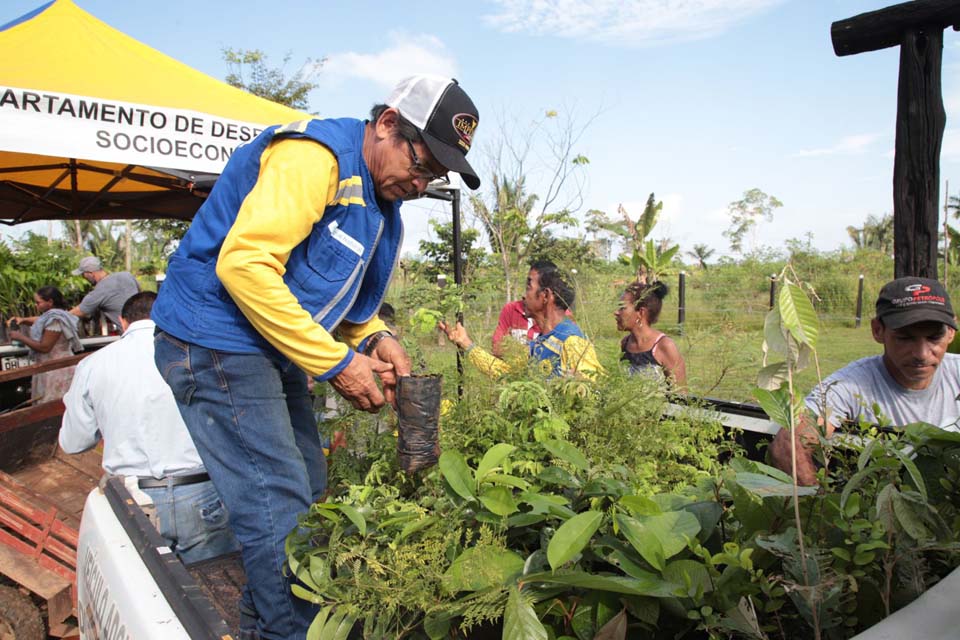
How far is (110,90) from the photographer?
425 cm

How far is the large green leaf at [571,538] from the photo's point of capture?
109cm

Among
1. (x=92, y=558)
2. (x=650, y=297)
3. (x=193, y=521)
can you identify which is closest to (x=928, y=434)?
(x=92, y=558)

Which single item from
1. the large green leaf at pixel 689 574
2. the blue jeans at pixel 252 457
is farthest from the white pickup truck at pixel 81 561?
the large green leaf at pixel 689 574

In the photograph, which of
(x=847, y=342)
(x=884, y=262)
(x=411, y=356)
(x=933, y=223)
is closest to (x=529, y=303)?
(x=411, y=356)

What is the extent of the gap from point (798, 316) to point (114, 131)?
442 cm

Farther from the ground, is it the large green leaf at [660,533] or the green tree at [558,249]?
the green tree at [558,249]

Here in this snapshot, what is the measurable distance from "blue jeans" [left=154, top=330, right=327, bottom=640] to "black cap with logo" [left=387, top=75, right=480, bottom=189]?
80 centimetres

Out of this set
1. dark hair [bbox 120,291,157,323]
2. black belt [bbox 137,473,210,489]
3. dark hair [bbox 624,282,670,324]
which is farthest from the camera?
dark hair [bbox 120,291,157,323]

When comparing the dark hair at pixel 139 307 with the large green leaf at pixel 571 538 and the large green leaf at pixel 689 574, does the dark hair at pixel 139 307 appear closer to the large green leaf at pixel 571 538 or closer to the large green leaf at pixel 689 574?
the large green leaf at pixel 571 538

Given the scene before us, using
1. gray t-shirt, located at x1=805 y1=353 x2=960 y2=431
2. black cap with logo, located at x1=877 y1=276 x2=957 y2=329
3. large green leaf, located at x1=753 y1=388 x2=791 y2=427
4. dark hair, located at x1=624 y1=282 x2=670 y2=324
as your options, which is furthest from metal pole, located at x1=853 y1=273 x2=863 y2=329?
large green leaf, located at x1=753 y1=388 x2=791 y2=427

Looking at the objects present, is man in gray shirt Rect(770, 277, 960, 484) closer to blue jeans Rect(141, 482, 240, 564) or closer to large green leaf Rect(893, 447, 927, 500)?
large green leaf Rect(893, 447, 927, 500)

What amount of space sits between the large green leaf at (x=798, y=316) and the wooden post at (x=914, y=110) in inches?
109

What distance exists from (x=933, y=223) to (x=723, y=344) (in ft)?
4.97

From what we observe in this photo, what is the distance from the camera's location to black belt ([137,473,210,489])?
2.98 metres
